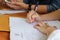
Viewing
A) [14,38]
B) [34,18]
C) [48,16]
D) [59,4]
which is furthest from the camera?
[59,4]

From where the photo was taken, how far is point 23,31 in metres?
1.04

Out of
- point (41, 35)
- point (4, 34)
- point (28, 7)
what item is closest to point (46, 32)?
point (41, 35)

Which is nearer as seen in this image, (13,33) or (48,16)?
(13,33)

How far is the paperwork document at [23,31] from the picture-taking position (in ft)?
3.18

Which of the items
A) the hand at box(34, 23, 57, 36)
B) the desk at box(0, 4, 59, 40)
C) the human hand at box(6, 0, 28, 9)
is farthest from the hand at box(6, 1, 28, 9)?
the hand at box(34, 23, 57, 36)

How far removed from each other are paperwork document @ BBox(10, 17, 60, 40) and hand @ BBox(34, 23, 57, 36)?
3cm

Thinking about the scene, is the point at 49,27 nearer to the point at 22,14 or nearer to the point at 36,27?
the point at 36,27

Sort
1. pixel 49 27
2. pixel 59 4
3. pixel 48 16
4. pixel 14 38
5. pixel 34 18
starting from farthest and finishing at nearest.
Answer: pixel 59 4, pixel 48 16, pixel 34 18, pixel 49 27, pixel 14 38

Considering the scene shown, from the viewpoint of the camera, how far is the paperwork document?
969mm

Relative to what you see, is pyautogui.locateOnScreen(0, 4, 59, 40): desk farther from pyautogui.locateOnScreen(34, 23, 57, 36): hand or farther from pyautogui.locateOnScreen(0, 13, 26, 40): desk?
pyautogui.locateOnScreen(34, 23, 57, 36): hand

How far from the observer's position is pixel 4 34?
1039mm

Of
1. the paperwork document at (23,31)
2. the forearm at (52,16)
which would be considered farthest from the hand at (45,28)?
the forearm at (52,16)

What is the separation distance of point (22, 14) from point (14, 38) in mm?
458

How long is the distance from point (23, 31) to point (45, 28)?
0.15m
